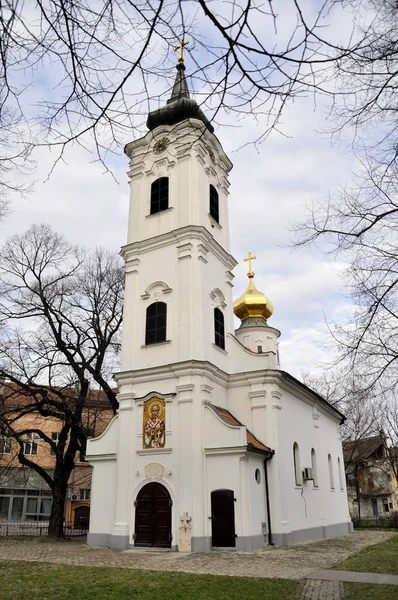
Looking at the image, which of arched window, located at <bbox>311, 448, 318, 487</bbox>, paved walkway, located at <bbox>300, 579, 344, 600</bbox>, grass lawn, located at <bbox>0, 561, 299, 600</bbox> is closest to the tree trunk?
grass lawn, located at <bbox>0, 561, 299, 600</bbox>

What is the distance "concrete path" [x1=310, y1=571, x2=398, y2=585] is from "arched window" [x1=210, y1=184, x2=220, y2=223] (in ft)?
54.1

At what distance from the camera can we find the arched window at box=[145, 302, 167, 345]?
69.3ft

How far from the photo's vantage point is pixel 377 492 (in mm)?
53969

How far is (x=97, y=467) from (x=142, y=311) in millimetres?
6503

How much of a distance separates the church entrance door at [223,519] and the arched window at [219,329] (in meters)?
6.46

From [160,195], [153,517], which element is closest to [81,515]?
[153,517]

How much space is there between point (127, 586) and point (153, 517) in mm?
8500

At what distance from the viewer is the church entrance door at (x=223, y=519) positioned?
17.2 meters

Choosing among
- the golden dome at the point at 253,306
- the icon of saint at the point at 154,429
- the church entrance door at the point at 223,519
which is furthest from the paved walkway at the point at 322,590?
the golden dome at the point at 253,306

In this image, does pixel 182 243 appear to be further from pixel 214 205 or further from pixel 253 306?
pixel 253 306

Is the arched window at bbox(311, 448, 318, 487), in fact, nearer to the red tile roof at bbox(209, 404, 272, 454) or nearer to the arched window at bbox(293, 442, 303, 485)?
the arched window at bbox(293, 442, 303, 485)

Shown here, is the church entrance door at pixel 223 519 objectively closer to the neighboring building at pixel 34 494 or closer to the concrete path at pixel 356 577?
the concrete path at pixel 356 577

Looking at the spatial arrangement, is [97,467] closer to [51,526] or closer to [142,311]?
[51,526]

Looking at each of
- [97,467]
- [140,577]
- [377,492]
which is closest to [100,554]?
[97,467]
